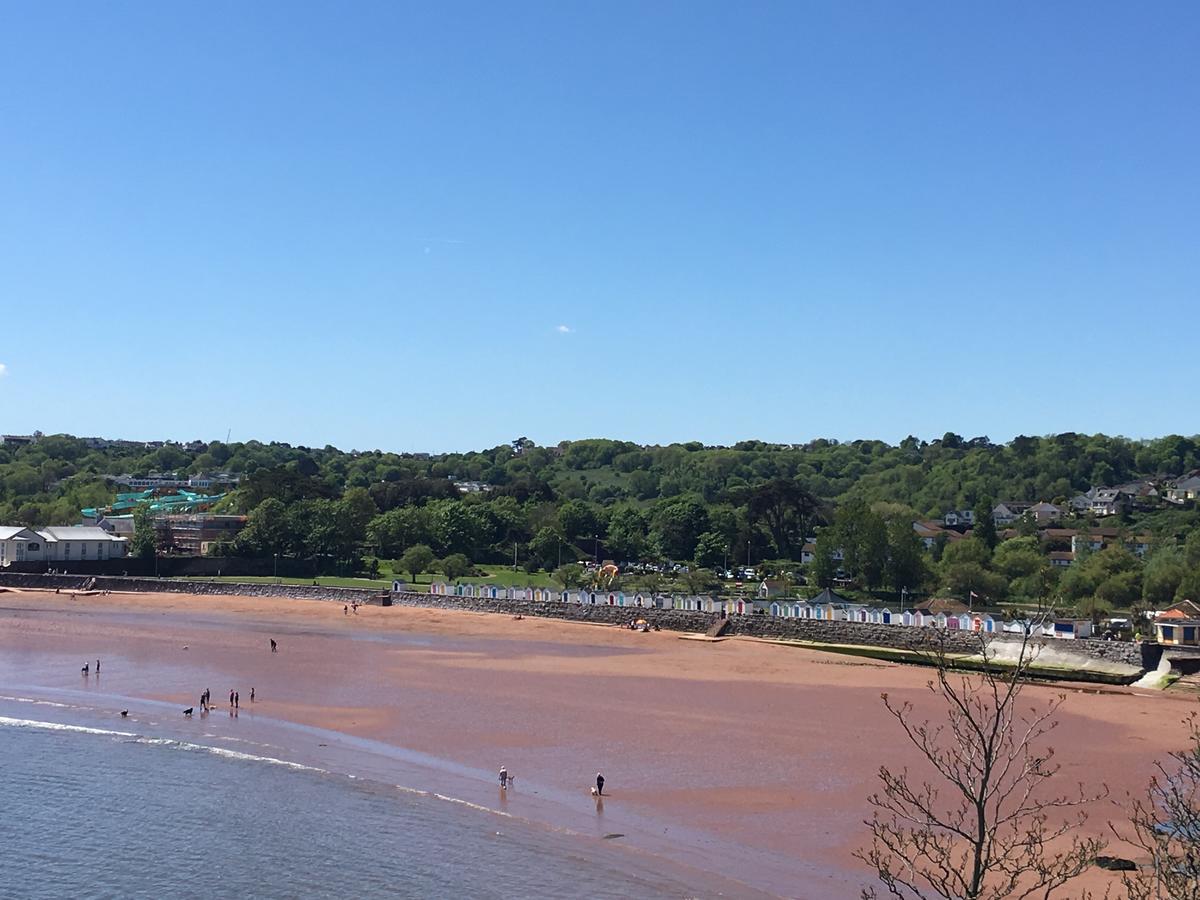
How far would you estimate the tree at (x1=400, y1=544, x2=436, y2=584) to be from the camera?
286 ft

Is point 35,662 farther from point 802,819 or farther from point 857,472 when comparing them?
point 857,472

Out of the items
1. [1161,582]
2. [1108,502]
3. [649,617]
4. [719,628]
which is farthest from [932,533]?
[719,628]

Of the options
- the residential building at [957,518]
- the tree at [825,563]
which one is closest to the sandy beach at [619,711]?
the tree at [825,563]

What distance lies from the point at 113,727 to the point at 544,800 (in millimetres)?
15519

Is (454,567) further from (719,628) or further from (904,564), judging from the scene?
(904,564)

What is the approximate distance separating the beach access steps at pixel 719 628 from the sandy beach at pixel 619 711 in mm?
2147

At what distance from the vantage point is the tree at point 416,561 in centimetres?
8712

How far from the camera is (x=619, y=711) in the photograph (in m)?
37.5

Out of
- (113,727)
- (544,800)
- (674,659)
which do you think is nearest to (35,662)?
(113,727)

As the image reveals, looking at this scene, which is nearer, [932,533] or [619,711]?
[619,711]

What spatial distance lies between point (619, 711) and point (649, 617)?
25532mm

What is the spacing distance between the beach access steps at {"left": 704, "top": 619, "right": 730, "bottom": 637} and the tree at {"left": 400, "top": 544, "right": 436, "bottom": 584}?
33.5 metres

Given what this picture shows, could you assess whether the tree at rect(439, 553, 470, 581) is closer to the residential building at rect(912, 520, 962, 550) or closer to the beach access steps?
the beach access steps

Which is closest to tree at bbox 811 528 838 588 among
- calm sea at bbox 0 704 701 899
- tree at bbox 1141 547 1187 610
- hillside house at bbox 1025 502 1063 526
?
tree at bbox 1141 547 1187 610
